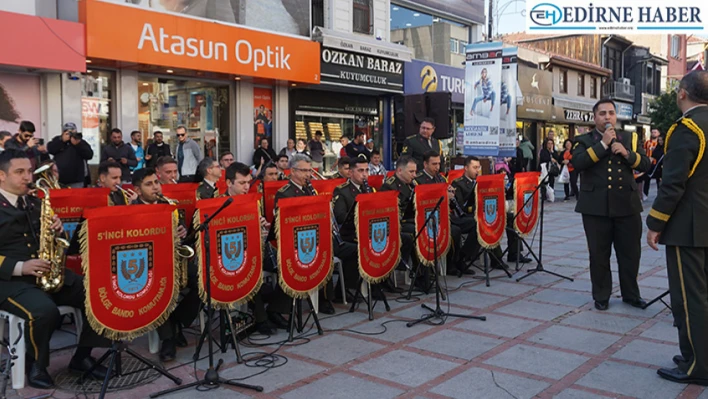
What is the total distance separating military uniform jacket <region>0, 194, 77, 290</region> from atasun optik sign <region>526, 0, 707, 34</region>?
1171 centimetres

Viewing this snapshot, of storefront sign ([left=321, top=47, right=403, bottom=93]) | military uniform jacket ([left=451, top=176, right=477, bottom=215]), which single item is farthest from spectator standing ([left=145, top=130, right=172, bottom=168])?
military uniform jacket ([left=451, top=176, right=477, bottom=215])

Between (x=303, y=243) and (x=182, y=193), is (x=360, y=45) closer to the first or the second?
(x=182, y=193)

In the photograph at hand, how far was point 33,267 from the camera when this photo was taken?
4121 millimetres

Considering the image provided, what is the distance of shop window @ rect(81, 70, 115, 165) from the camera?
1105 centimetres

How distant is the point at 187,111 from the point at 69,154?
393cm

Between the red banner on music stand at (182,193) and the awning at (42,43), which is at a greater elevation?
the awning at (42,43)

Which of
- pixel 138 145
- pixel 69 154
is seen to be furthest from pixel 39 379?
pixel 138 145

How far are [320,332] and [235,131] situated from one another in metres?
9.31

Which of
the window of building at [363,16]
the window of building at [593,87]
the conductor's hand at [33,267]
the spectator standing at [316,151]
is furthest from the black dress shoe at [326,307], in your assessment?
the window of building at [593,87]

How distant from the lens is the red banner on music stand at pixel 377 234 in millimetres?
5633

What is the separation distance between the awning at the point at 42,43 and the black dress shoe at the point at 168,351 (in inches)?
256

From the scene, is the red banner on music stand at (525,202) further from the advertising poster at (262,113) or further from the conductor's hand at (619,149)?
the advertising poster at (262,113)

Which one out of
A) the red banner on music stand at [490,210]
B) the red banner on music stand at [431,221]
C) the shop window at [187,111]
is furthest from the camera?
the shop window at [187,111]

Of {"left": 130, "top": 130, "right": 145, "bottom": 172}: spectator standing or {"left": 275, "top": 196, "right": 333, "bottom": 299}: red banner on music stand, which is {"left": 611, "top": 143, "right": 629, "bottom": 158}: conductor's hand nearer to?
{"left": 275, "top": 196, "right": 333, "bottom": 299}: red banner on music stand
